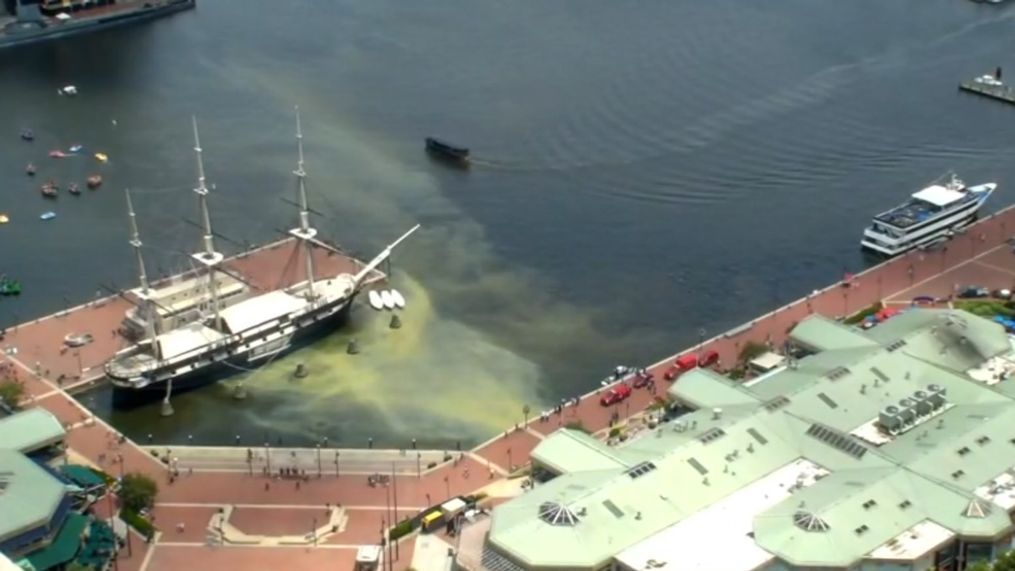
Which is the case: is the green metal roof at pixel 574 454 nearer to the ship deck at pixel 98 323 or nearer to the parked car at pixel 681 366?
the parked car at pixel 681 366

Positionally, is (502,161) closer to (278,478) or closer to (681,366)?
(681,366)

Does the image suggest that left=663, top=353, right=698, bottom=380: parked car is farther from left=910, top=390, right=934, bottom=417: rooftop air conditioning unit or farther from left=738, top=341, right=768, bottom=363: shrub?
Answer: left=910, top=390, right=934, bottom=417: rooftop air conditioning unit

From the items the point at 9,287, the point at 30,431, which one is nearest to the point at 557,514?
the point at 30,431

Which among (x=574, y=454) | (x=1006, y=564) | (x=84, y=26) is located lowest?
(x=84, y=26)

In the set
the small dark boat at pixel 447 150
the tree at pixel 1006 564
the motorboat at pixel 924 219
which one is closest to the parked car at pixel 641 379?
the motorboat at pixel 924 219

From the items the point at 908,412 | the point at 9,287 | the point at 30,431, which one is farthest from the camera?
the point at 9,287
